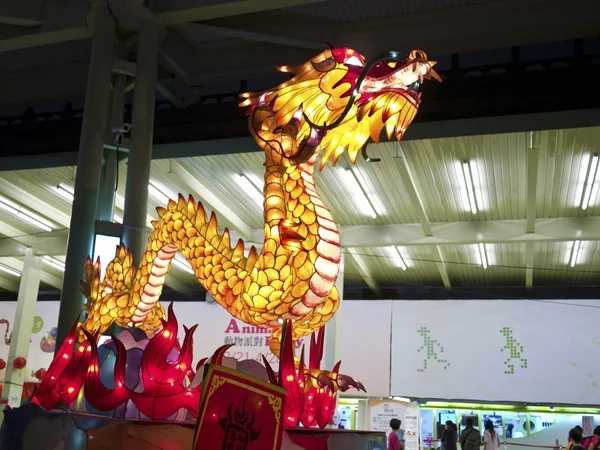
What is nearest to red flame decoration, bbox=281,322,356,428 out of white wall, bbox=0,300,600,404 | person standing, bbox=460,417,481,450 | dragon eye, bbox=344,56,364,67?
dragon eye, bbox=344,56,364,67

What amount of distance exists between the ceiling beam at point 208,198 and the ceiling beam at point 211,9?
3.05m

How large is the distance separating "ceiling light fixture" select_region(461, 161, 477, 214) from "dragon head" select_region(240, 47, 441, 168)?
21.8ft

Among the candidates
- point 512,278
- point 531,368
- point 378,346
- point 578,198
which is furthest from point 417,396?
point 578,198

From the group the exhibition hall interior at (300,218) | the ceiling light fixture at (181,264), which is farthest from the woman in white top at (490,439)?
the ceiling light fixture at (181,264)

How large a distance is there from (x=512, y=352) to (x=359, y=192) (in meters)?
4.96

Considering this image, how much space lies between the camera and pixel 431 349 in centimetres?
1344

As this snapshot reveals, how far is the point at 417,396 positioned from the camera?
43.6 ft

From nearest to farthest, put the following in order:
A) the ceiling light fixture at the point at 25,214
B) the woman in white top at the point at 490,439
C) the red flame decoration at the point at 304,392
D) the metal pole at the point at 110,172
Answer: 1. the red flame decoration at the point at 304,392
2. the metal pole at the point at 110,172
3. the woman in white top at the point at 490,439
4. the ceiling light fixture at the point at 25,214

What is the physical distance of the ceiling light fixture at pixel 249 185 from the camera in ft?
34.7

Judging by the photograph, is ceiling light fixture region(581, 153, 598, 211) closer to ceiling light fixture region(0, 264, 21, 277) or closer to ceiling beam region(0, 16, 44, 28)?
ceiling beam region(0, 16, 44, 28)

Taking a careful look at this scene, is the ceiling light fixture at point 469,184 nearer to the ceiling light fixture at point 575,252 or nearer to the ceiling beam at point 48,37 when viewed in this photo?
the ceiling light fixture at point 575,252

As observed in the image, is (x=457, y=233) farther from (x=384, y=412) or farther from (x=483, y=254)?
(x=384, y=412)

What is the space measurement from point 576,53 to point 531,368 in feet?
24.6

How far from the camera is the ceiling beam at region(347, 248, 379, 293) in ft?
44.2
